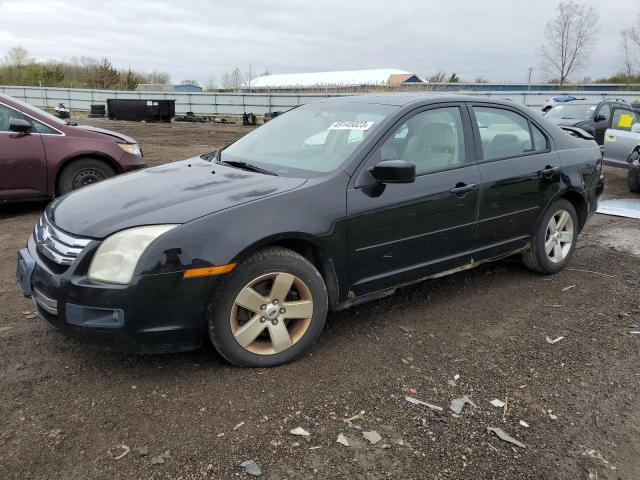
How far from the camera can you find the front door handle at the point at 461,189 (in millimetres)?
3779

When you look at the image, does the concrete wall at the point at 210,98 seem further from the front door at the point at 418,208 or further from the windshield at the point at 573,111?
the front door at the point at 418,208

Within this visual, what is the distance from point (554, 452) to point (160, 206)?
7.78ft

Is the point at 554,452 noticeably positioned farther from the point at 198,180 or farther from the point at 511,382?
the point at 198,180

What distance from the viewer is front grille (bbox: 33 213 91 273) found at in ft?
9.29

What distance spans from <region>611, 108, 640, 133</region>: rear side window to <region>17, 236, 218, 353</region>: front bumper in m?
11.4

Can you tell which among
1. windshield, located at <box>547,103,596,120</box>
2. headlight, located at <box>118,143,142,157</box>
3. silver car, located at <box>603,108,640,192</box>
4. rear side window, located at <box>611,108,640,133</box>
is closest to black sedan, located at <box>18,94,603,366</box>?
headlight, located at <box>118,143,142,157</box>

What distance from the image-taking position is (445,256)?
3.88 metres

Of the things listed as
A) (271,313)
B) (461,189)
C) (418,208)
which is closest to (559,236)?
(461,189)

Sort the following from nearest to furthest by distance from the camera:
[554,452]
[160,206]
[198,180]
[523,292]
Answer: [554,452] < [160,206] < [198,180] < [523,292]

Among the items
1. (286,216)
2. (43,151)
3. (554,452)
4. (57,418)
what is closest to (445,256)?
(286,216)

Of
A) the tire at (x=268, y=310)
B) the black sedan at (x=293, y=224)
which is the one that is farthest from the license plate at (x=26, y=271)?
the tire at (x=268, y=310)

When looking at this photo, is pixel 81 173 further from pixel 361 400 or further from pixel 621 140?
pixel 621 140

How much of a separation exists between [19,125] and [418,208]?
5.24 m

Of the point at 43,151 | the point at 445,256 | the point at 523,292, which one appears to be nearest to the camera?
the point at 445,256
